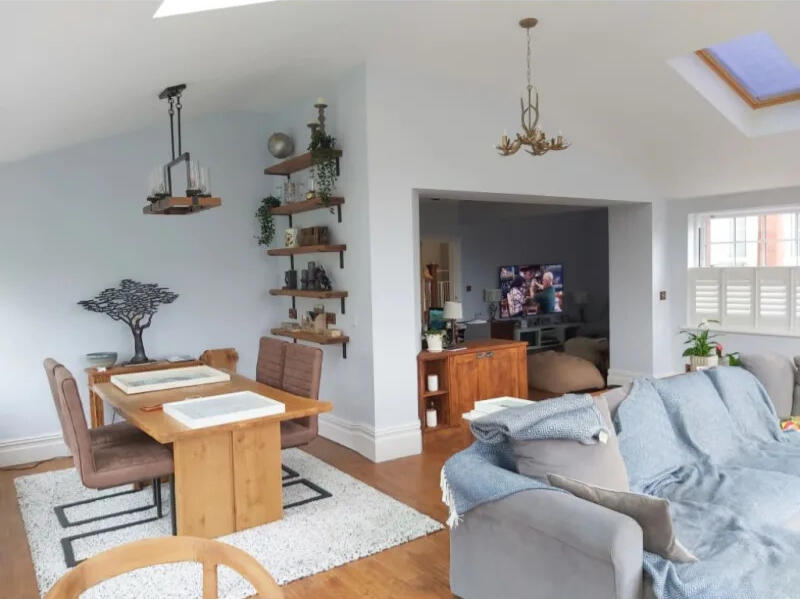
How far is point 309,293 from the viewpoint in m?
5.23

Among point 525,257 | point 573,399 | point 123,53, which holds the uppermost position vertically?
point 123,53

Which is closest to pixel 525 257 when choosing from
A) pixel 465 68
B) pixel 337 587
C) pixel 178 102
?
pixel 465 68

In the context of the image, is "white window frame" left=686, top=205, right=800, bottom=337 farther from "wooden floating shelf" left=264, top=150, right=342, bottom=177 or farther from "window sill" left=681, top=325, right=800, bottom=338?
"wooden floating shelf" left=264, top=150, right=342, bottom=177

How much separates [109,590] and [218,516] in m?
0.70

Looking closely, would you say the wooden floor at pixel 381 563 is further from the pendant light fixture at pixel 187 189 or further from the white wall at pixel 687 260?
the white wall at pixel 687 260

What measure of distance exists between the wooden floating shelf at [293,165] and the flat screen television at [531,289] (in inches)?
231

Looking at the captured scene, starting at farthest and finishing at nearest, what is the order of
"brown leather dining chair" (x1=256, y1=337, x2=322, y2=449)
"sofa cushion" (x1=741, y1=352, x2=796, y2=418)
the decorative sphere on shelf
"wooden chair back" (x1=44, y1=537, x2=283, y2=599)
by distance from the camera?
the decorative sphere on shelf
"sofa cushion" (x1=741, y1=352, x2=796, y2=418)
"brown leather dining chair" (x1=256, y1=337, x2=322, y2=449)
"wooden chair back" (x1=44, y1=537, x2=283, y2=599)

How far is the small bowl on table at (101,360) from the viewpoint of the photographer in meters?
4.98

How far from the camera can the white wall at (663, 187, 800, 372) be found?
6.29 meters

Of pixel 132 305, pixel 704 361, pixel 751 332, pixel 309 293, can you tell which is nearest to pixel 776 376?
pixel 704 361

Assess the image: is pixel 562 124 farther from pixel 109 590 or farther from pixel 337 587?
pixel 109 590

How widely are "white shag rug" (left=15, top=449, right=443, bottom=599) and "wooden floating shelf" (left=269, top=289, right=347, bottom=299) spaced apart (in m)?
1.34

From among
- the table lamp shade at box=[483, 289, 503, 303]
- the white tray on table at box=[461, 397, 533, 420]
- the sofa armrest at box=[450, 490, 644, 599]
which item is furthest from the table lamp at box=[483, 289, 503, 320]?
the sofa armrest at box=[450, 490, 644, 599]

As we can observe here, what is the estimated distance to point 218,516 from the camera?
3.55 m
